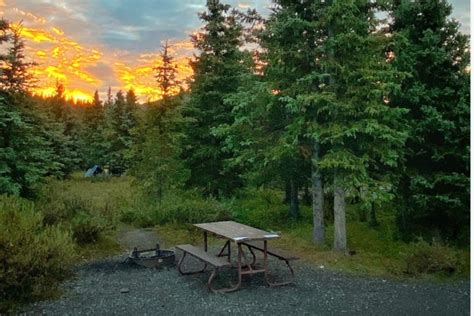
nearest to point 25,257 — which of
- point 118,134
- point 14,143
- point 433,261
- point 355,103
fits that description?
point 355,103

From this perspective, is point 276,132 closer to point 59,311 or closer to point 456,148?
point 456,148

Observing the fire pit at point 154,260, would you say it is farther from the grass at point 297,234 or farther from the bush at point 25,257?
the bush at point 25,257

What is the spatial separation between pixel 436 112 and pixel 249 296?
19.4ft

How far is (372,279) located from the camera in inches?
320

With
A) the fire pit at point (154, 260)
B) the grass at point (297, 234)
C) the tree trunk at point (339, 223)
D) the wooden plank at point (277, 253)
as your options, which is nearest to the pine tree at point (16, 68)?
the grass at point (297, 234)

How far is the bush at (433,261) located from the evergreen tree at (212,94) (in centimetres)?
876

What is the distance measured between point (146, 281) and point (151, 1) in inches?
223

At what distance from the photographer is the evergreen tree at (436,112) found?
9.78 metres

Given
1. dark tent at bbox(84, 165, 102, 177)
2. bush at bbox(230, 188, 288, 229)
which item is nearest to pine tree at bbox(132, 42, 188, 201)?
bush at bbox(230, 188, 288, 229)

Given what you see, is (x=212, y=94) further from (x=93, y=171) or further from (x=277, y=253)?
(x=93, y=171)

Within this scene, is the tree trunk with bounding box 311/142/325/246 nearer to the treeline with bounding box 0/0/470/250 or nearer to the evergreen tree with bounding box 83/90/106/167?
the treeline with bounding box 0/0/470/250

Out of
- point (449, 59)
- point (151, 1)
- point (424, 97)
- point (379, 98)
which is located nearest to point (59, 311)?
point (151, 1)

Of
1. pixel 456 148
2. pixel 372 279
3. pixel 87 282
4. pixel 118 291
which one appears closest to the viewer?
pixel 118 291

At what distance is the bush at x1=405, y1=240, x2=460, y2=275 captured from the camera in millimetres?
8234
